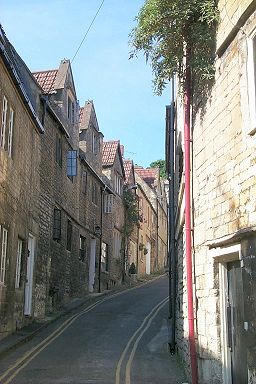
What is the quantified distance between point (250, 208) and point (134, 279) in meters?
31.1

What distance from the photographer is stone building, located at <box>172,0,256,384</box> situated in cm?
700

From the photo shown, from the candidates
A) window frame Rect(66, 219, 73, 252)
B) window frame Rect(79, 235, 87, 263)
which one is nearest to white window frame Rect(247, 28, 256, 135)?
window frame Rect(66, 219, 73, 252)

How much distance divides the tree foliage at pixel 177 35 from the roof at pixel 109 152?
945 inches

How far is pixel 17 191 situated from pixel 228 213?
328 inches

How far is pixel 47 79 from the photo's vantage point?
76.0 feet

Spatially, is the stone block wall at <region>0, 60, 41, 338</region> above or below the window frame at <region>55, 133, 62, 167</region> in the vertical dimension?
below

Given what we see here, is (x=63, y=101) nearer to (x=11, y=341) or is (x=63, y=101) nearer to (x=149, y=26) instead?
(x=11, y=341)

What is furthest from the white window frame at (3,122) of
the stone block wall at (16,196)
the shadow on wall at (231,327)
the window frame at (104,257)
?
the window frame at (104,257)

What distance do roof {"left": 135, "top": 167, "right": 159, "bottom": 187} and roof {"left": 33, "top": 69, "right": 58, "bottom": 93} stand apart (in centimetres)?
2934

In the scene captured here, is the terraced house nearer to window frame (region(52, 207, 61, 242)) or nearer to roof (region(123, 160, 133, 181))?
window frame (region(52, 207, 61, 242))

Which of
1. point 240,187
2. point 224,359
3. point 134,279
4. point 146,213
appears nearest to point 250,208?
point 240,187

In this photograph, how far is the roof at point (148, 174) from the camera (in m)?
52.9

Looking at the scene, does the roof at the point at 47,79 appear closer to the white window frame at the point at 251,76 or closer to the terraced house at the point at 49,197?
the terraced house at the point at 49,197

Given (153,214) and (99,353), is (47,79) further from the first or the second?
(153,214)
